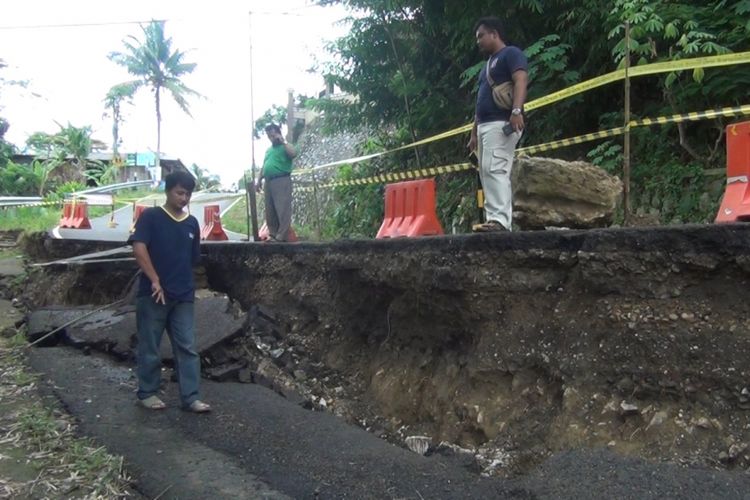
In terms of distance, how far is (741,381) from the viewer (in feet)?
12.4

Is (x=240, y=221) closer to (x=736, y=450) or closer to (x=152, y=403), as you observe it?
(x=152, y=403)

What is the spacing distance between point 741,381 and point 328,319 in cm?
397

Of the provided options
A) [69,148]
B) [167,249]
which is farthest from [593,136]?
[69,148]

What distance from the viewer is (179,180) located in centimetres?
519

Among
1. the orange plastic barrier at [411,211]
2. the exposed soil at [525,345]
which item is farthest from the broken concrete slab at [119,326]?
the orange plastic barrier at [411,211]

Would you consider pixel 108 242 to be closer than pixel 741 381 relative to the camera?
No

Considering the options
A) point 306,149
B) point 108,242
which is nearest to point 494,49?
point 108,242

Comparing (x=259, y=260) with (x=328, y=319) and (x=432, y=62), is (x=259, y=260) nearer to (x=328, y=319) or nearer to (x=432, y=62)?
(x=328, y=319)

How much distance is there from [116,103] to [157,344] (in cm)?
4839

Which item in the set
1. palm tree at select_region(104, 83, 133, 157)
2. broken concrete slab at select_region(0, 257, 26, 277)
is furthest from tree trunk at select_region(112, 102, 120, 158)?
broken concrete slab at select_region(0, 257, 26, 277)

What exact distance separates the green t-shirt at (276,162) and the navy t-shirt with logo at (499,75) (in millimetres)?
3692

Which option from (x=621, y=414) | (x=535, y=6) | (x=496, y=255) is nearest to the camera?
(x=621, y=414)

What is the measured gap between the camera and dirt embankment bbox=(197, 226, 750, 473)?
394 cm

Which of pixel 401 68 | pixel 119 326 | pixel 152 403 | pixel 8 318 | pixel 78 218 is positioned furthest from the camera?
pixel 78 218
